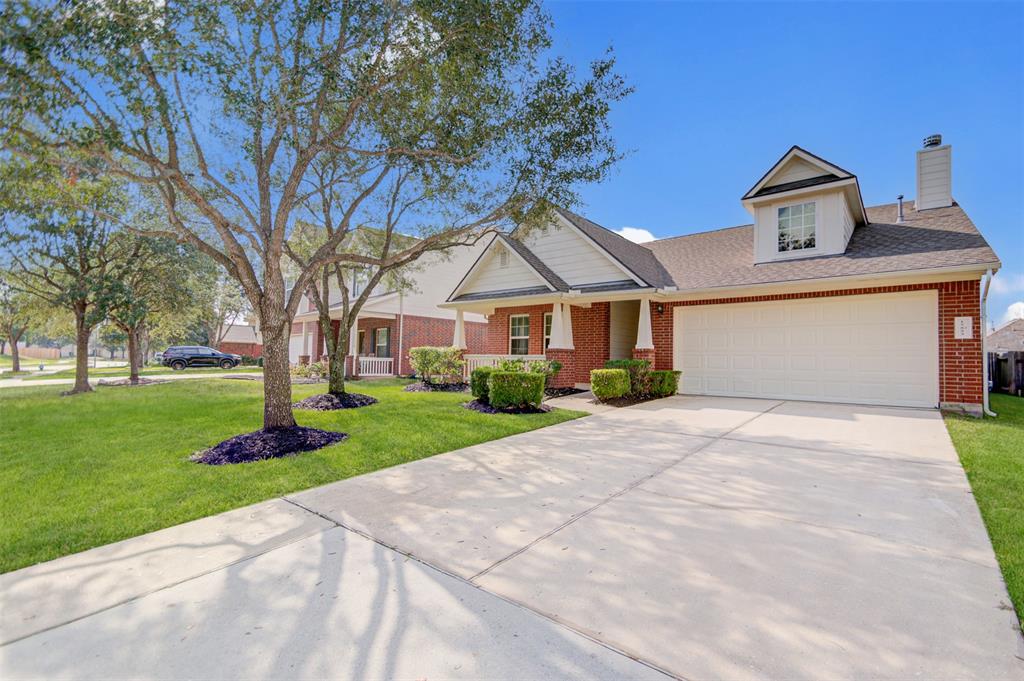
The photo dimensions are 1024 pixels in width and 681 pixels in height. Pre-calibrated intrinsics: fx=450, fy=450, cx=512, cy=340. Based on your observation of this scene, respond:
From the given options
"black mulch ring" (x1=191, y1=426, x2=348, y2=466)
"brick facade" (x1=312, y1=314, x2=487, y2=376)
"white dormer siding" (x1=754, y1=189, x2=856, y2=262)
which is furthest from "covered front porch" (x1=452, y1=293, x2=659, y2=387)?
"black mulch ring" (x1=191, y1=426, x2=348, y2=466)

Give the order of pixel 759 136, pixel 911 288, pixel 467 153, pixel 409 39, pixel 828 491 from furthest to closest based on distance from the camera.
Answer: pixel 759 136 → pixel 911 288 → pixel 467 153 → pixel 409 39 → pixel 828 491

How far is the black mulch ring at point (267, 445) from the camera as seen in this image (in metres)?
5.74

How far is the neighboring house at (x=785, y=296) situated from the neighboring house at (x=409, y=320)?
4776 mm

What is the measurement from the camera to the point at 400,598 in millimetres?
2559

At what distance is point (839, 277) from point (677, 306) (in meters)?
3.89

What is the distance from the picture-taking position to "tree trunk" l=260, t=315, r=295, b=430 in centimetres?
674

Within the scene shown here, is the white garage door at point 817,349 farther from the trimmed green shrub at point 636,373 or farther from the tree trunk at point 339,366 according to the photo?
the tree trunk at point 339,366

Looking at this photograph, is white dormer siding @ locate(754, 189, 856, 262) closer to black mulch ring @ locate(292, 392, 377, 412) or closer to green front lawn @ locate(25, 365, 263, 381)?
black mulch ring @ locate(292, 392, 377, 412)

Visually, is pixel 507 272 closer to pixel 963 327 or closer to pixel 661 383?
pixel 661 383

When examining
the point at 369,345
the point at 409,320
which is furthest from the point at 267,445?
the point at 369,345

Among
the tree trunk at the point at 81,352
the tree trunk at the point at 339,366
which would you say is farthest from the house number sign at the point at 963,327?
the tree trunk at the point at 81,352

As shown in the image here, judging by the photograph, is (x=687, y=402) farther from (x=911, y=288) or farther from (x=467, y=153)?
(x=467, y=153)

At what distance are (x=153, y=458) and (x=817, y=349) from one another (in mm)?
13145

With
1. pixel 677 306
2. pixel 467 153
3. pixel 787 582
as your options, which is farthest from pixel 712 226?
pixel 787 582
